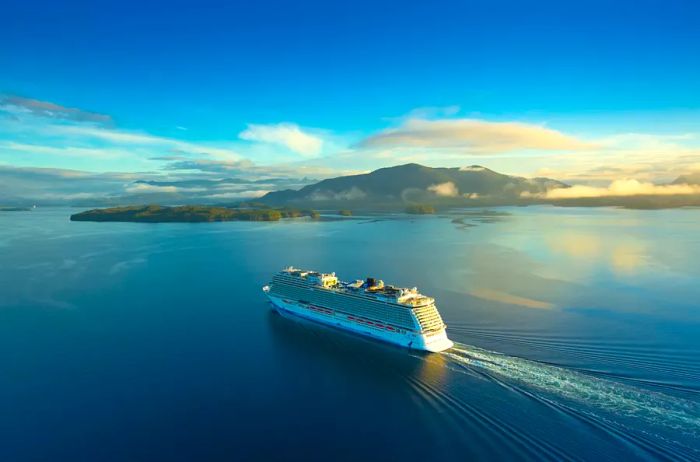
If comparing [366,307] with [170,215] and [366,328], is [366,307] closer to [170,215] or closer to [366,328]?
[366,328]

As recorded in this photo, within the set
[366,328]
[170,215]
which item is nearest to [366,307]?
[366,328]

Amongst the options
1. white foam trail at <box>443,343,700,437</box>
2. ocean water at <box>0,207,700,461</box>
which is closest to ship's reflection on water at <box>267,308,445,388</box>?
ocean water at <box>0,207,700,461</box>

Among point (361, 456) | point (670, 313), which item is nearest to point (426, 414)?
point (361, 456)

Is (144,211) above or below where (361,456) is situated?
above

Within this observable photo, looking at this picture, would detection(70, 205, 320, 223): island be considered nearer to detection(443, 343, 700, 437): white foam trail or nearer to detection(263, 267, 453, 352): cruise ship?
detection(263, 267, 453, 352): cruise ship

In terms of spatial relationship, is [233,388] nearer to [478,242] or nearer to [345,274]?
[345,274]

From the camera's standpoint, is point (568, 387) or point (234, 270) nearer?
point (568, 387)

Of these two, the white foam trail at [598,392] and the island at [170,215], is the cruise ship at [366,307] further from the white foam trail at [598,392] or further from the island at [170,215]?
the island at [170,215]
